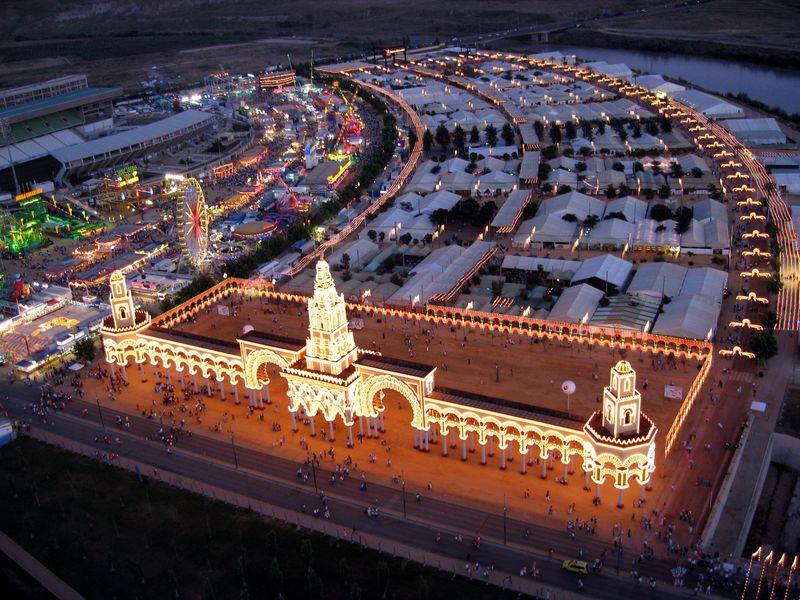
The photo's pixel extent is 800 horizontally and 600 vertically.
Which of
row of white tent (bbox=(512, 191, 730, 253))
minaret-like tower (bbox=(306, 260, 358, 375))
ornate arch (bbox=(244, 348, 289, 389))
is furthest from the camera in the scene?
row of white tent (bbox=(512, 191, 730, 253))

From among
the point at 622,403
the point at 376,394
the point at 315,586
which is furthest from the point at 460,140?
the point at 315,586

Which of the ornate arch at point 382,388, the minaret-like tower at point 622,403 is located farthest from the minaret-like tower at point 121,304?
the minaret-like tower at point 622,403

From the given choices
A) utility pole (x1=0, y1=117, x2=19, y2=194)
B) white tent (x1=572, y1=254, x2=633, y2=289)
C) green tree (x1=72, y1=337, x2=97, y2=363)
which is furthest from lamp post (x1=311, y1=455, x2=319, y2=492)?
utility pole (x1=0, y1=117, x2=19, y2=194)

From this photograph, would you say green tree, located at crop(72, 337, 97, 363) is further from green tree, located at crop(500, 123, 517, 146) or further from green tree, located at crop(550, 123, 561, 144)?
green tree, located at crop(550, 123, 561, 144)

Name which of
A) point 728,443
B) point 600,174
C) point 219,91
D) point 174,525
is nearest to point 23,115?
point 219,91

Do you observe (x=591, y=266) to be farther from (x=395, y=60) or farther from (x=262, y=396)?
(x=395, y=60)

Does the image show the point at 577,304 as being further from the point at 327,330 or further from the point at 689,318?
the point at 327,330

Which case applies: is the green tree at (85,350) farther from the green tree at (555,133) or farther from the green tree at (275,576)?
the green tree at (555,133)
